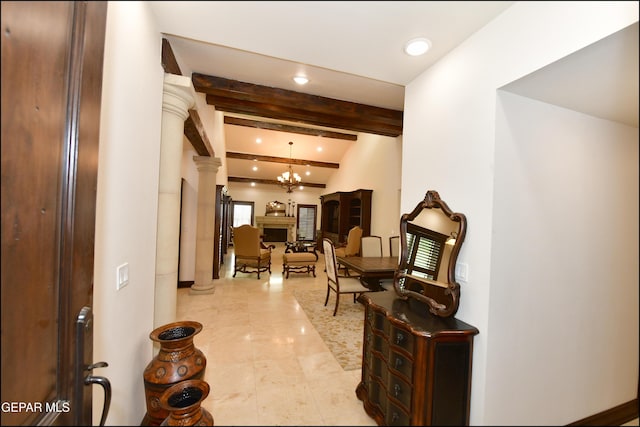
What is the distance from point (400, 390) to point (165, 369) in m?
1.21

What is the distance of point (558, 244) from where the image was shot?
37.9 inches

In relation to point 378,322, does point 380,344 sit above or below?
below

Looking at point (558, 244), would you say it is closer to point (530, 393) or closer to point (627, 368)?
point (627, 368)

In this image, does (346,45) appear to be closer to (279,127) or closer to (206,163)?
(206,163)

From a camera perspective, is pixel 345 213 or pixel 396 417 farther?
pixel 345 213

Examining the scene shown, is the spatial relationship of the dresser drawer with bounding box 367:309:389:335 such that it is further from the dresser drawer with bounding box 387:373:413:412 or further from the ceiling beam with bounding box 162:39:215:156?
the ceiling beam with bounding box 162:39:215:156

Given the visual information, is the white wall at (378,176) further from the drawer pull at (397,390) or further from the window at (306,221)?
the drawer pull at (397,390)

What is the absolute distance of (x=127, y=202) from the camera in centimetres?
118

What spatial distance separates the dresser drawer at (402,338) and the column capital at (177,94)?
1971 mm

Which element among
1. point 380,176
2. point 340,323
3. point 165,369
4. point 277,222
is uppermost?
point 380,176

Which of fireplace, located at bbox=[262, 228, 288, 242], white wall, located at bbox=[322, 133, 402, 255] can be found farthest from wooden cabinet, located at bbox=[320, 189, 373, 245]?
fireplace, located at bbox=[262, 228, 288, 242]

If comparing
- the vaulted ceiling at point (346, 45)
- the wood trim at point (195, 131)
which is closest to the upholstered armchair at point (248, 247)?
the wood trim at point (195, 131)

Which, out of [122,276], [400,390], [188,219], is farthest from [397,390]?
[188,219]

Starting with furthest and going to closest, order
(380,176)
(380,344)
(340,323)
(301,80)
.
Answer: (380,176) → (340,323) → (301,80) → (380,344)
